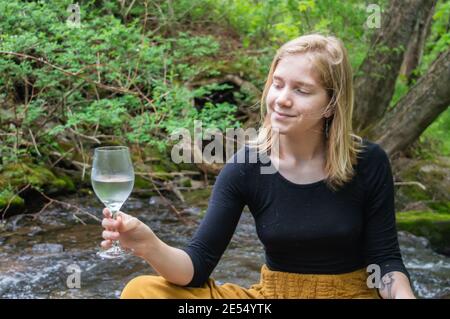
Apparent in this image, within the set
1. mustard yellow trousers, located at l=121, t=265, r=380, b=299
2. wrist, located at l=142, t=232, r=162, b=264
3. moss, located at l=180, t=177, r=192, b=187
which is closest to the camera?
wrist, located at l=142, t=232, r=162, b=264

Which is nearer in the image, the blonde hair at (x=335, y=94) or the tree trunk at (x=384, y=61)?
the blonde hair at (x=335, y=94)

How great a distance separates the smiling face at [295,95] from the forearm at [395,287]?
631 mm

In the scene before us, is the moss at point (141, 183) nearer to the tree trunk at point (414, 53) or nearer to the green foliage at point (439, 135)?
the green foliage at point (439, 135)

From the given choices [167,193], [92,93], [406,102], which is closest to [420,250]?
[406,102]

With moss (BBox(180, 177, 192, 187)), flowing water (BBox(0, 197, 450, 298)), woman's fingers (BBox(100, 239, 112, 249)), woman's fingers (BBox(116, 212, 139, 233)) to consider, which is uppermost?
woman's fingers (BBox(116, 212, 139, 233))

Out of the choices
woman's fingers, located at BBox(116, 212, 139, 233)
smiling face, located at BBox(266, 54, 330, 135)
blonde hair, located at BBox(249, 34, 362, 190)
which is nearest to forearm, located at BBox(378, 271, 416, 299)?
blonde hair, located at BBox(249, 34, 362, 190)

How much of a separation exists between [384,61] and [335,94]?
15.4ft

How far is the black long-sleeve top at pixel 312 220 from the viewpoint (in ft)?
7.23

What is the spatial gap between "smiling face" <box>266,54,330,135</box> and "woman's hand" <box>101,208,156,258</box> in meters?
0.67

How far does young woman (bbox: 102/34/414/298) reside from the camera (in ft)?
7.21

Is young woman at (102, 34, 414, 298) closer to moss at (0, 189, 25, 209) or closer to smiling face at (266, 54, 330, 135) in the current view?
smiling face at (266, 54, 330, 135)

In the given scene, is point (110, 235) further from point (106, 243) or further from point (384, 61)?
point (384, 61)

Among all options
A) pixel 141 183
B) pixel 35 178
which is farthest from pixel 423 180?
pixel 35 178

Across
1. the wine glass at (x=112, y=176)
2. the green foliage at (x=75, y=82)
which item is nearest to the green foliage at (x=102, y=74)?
the green foliage at (x=75, y=82)
